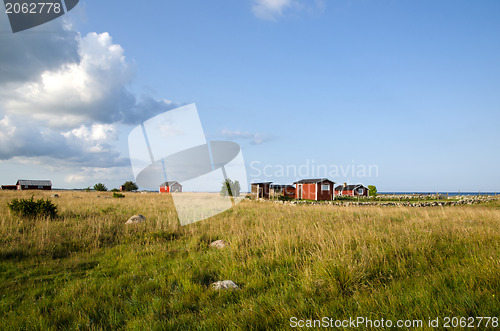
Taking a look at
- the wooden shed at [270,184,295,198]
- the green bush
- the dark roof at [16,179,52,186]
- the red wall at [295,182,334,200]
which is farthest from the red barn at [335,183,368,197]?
the dark roof at [16,179,52,186]

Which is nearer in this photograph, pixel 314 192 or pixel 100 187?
pixel 314 192

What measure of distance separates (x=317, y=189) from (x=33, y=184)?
86.6m

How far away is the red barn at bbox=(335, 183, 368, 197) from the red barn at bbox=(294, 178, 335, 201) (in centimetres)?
2145

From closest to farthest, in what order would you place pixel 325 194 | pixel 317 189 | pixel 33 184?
pixel 317 189, pixel 325 194, pixel 33 184

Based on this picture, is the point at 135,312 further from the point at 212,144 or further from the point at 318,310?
the point at 212,144

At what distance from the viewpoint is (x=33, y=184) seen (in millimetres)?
78625

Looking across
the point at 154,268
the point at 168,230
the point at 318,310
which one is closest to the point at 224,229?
the point at 168,230

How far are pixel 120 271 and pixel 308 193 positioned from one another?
153 ft

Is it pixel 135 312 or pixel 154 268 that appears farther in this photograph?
pixel 154 268

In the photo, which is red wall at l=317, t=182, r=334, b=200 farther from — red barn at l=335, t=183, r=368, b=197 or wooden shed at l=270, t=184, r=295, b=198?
red barn at l=335, t=183, r=368, b=197

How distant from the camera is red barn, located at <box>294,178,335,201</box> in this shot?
4825cm

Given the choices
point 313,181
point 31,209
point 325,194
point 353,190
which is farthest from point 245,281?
point 353,190

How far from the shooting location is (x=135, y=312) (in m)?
4.02

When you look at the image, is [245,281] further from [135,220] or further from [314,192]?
[314,192]
